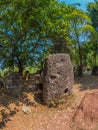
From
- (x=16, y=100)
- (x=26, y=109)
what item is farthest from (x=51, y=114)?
(x=16, y=100)

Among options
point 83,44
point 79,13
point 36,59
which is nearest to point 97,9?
point 83,44

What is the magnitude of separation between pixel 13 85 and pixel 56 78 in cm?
201

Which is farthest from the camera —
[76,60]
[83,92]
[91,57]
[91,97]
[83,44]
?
[91,57]

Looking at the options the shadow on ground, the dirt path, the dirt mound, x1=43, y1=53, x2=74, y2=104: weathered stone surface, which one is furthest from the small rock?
the dirt mound

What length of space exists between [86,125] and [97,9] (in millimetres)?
11728

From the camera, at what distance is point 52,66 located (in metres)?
14.3

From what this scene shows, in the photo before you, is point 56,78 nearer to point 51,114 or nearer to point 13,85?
point 51,114

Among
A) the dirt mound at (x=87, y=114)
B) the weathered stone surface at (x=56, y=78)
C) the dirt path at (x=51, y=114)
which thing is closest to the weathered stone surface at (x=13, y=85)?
the dirt path at (x=51, y=114)

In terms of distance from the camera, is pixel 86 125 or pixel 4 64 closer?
pixel 86 125

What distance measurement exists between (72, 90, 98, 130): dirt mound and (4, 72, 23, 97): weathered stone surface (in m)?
2.99

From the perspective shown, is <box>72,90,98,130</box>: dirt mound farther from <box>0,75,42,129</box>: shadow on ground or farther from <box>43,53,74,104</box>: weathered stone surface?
<box>0,75,42,129</box>: shadow on ground

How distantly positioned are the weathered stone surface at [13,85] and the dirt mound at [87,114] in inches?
118

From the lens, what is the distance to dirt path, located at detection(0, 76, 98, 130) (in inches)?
479

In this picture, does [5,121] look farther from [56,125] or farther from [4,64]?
[4,64]
